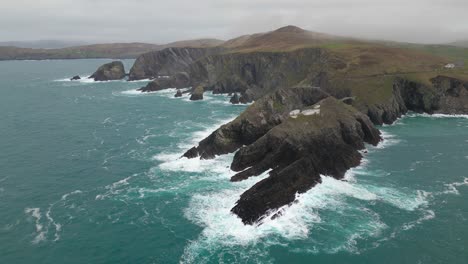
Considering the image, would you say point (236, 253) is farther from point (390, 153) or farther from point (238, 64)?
point (238, 64)

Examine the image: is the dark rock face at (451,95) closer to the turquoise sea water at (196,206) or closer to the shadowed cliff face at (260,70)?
the turquoise sea water at (196,206)

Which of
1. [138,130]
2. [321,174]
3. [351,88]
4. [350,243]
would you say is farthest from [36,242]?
[351,88]

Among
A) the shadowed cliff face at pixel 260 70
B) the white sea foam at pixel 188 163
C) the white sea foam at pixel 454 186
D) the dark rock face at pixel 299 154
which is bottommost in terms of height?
the white sea foam at pixel 454 186

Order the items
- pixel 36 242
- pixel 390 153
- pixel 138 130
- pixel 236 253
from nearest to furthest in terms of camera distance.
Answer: pixel 236 253 < pixel 36 242 < pixel 390 153 < pixel 138 130

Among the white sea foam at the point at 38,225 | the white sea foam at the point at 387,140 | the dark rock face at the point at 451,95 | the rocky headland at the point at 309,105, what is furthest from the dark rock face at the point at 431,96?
the white sea foam at the point at 38,225

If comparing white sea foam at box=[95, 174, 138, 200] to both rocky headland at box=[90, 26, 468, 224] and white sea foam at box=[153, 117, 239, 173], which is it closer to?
white sea foam at box=[153, 117, 239, 173]

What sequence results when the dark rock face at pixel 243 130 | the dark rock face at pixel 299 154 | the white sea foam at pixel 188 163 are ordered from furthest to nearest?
the dark rock face at pixel 243 130, the white sea foam at pixel 188 163, the dark rock face at pixel 299 154

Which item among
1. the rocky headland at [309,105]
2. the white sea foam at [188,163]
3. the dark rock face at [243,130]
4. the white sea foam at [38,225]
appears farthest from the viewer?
the dark rock face at [243,130]
